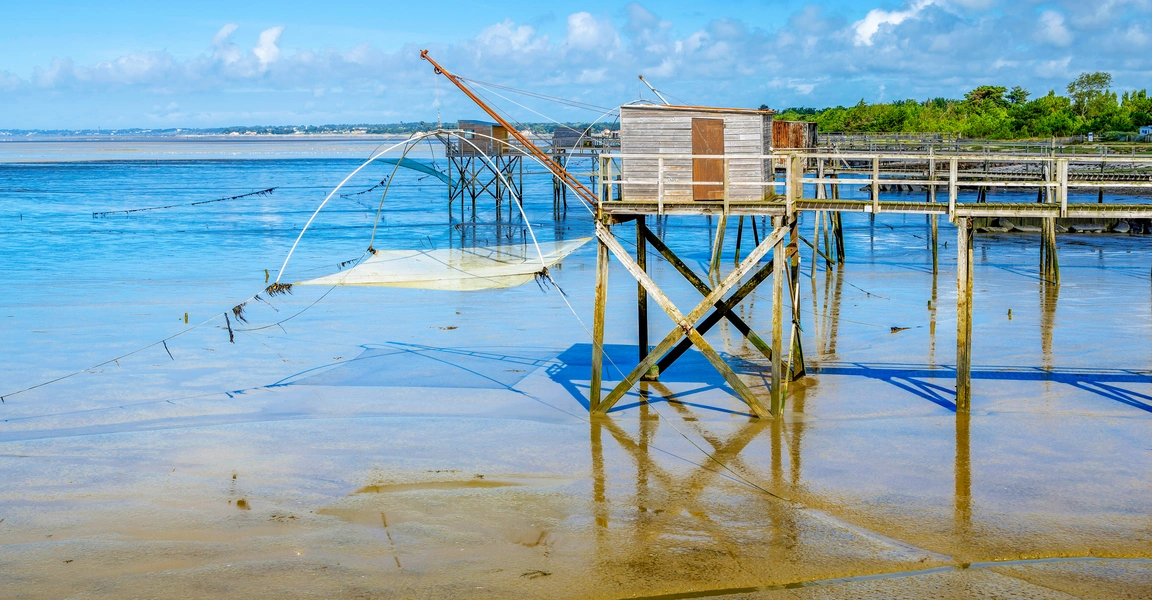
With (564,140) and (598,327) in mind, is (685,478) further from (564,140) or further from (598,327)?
(564,140)

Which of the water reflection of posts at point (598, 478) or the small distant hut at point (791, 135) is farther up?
the small distant hut at point (791, 135)

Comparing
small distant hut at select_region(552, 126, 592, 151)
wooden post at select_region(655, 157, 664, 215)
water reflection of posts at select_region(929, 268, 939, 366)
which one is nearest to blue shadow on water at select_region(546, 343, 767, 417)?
wooden post at select_region(655, 157, 664, 215)

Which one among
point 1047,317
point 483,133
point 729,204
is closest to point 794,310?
point 729,204

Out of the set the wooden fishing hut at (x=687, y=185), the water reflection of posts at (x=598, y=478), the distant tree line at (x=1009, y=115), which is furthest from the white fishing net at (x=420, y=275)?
the distant tree line at (x=1009, y=115)

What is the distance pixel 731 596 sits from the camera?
9.95 metres

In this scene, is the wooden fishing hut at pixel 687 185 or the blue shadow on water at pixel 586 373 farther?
the blue shadow on water at pixel 586 373

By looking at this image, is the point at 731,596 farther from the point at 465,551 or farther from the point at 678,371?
the point at 678,371

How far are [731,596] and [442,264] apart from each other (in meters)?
12.5

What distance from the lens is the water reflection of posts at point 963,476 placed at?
11703 mm

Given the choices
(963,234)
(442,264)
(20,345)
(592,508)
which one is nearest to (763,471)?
(592,508)

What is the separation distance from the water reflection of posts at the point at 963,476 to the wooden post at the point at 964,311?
31 centimetres

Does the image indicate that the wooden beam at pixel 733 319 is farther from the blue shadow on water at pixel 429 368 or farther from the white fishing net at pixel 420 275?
the white fishing net at pixel 420 275

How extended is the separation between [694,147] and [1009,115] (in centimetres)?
9209

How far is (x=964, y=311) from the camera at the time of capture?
49.3 ft
